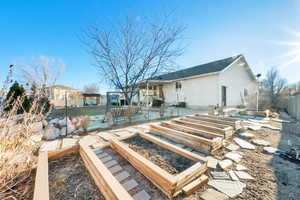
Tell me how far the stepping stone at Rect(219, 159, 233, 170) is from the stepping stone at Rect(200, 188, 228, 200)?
0.77 m

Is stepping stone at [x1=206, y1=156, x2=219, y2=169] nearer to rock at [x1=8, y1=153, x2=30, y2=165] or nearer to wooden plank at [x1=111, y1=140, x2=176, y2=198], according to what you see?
wooden plank at [x1=111, y1=140, x2=176, y2=198]

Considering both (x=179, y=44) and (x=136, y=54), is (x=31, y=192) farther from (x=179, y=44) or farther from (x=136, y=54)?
(x=179, y=44)

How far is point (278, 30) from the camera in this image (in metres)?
7.92

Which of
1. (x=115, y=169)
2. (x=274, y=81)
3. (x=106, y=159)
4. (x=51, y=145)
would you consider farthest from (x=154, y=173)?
(x=274, y=81)

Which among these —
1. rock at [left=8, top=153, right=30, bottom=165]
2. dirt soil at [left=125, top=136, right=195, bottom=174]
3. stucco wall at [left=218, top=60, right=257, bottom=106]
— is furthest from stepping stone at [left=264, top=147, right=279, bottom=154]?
stucco wall at [left=218, top=60, right=257, bottom=106]

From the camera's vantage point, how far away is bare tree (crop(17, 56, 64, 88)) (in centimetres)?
1502

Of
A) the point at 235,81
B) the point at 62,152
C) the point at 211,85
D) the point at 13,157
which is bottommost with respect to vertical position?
the point at 62,152

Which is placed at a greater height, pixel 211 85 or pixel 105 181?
pixel 211 85

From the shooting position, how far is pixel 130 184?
1839 millimetres

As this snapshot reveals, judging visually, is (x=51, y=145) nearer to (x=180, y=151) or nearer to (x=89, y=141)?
(x=89, y=141)

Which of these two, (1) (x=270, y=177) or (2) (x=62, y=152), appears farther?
(2) (x=62, y=152)

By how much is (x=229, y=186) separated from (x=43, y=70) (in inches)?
840

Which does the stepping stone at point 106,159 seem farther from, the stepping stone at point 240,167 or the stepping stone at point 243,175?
the stepping stone at point 240,167

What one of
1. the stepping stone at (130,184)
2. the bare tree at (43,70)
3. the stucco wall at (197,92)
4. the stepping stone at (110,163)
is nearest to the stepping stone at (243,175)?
the stepping stone at (130,184)
